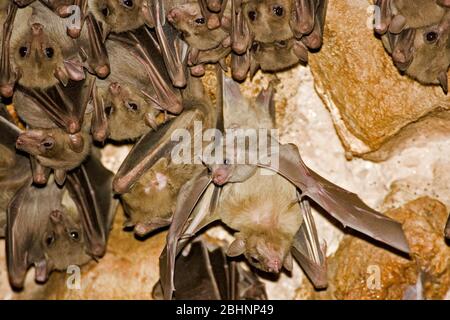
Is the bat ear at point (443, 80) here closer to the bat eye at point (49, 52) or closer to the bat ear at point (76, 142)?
the bat ear at point (76, 142)

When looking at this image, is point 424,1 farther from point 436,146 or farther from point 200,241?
point 200,241

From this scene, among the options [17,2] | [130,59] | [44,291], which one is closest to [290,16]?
[130,59]

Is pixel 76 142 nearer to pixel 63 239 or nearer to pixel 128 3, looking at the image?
pixel 63 239

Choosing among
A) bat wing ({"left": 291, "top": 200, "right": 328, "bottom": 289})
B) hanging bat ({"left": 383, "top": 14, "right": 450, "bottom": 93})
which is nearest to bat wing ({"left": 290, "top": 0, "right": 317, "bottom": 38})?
hanging bat ({"left": 383, "top": 14, "right": 450, "bottom": 93})

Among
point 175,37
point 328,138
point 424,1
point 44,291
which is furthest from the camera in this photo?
point 44,291

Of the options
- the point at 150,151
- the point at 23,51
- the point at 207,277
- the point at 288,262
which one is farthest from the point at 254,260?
the point at 23,51

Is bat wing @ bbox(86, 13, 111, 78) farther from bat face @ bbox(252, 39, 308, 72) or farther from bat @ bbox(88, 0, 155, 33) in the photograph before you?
bat face @ bbox(252, 39, 308, 72)
